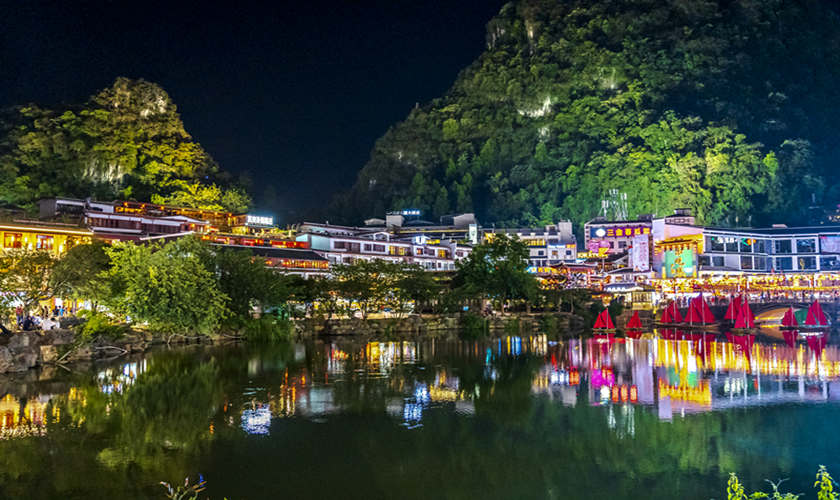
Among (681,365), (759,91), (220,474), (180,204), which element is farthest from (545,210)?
(220,474)

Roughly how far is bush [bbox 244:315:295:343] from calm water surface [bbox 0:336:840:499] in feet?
32.2

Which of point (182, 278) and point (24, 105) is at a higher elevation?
point (24, 105)

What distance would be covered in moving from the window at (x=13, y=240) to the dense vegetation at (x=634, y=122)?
65127mm

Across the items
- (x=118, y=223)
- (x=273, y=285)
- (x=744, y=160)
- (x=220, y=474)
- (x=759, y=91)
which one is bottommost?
(x=220, y=474)

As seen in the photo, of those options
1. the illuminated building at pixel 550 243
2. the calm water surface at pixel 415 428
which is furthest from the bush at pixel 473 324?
the illuminated building at pixel 550 243

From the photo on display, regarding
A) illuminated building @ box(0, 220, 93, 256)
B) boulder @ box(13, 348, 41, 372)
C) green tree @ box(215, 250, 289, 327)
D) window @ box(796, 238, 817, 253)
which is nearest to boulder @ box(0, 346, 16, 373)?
boulder @ box(13, 348, 41, 372)

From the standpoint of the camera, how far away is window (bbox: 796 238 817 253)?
7144 centimetres

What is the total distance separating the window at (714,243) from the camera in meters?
70.9

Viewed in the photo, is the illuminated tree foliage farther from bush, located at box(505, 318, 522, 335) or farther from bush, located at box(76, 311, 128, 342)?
bush, located at box(76, 311, 128, 342)

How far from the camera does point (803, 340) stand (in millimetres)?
42656

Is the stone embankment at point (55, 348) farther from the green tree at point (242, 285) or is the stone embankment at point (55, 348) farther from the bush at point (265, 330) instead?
the bush at point (265, 330)

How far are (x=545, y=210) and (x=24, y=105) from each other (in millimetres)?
69007

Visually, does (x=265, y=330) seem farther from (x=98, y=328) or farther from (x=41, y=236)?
(x=41, y=236)

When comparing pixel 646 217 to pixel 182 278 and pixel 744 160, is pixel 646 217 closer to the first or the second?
pixel 744 160
